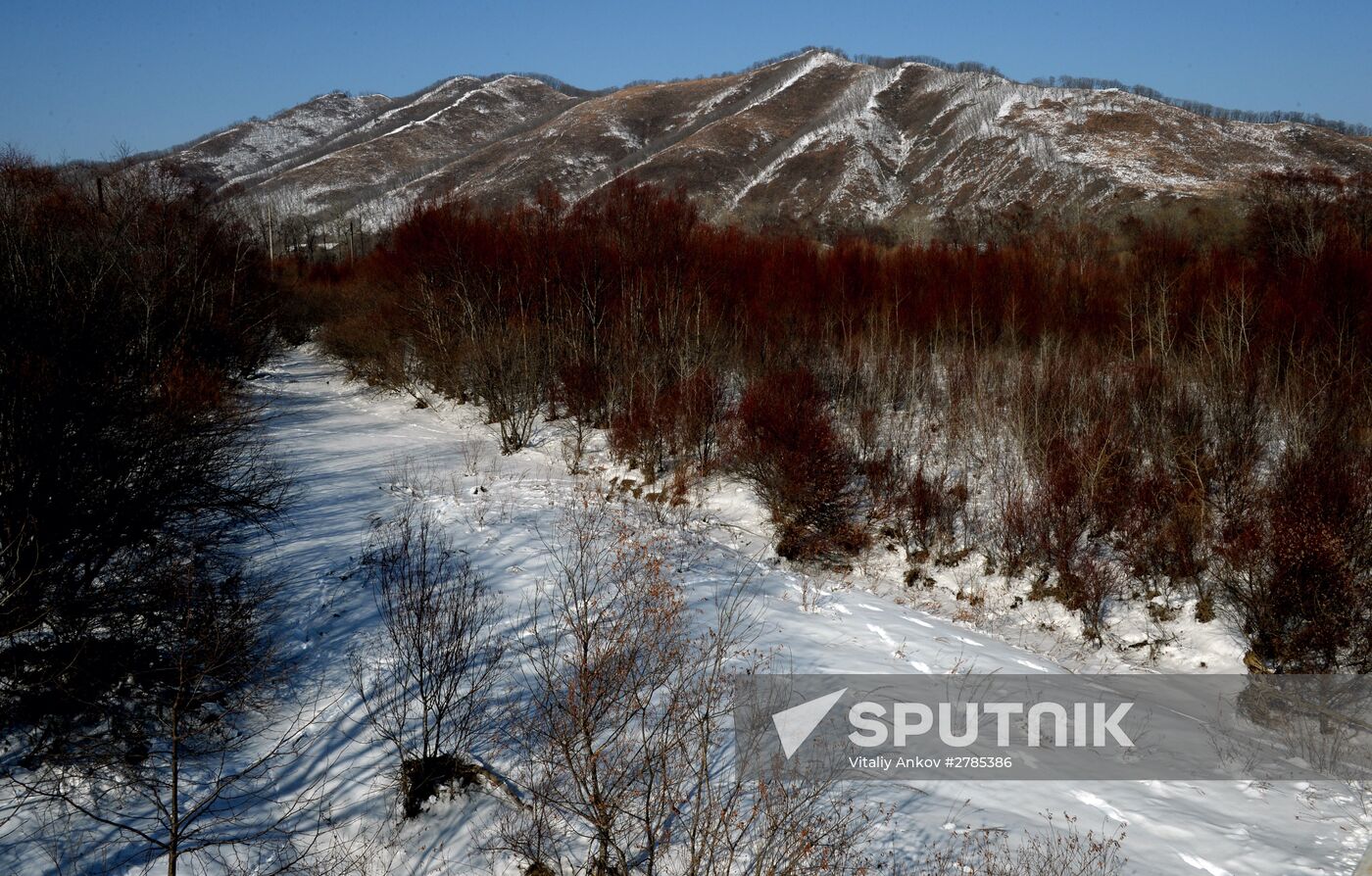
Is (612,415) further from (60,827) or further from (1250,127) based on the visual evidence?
(1250,127)

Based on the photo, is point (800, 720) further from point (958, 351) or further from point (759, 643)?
point (958, 351)

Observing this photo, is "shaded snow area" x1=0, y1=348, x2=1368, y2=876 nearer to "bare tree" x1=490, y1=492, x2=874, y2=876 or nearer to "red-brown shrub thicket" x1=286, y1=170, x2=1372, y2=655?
"bare tree" x1=490, y1=492, x2=874, y2=876

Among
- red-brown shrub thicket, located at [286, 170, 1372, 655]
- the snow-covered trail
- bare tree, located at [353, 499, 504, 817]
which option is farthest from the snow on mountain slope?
bare tree, located at [353, 499, 504, 817]

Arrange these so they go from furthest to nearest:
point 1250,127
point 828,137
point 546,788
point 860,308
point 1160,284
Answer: point 828,137, point 1250,127, point 860,308, point 1160,284, point 546,788

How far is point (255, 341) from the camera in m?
23.5

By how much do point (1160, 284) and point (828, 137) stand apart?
8295 centimetres

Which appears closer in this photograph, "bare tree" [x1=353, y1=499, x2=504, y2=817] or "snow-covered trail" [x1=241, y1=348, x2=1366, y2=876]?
"snow-covered trail" [x1=241, y1=348, x2=1366, y2=876]

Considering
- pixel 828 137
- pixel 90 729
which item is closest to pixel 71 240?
pixel 90 729

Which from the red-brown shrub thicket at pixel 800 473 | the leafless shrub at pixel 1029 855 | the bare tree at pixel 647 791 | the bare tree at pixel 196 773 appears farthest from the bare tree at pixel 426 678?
the red-brown shrub thicket at pixel 800 473

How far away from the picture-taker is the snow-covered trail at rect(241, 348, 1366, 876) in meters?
5.43

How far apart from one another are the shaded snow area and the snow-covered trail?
22 millimetres

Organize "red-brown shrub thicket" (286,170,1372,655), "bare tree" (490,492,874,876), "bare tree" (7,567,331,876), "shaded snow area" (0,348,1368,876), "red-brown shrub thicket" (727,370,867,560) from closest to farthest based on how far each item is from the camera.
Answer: "bare tree" (490,492,874,876)
"bare tree" (7,567,331,876)
"shaded snow area" (0,348,1368,876)
"red-brown shrub thicket" (286,170,1372,655)
"red-brown shrub thicket" (727,370,867,560)

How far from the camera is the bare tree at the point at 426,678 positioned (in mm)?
5848

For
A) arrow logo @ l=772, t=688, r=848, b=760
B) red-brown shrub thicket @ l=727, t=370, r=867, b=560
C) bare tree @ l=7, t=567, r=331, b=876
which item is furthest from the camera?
red-brown shrub thicket @ l=727, t=370, r=867, b=560
